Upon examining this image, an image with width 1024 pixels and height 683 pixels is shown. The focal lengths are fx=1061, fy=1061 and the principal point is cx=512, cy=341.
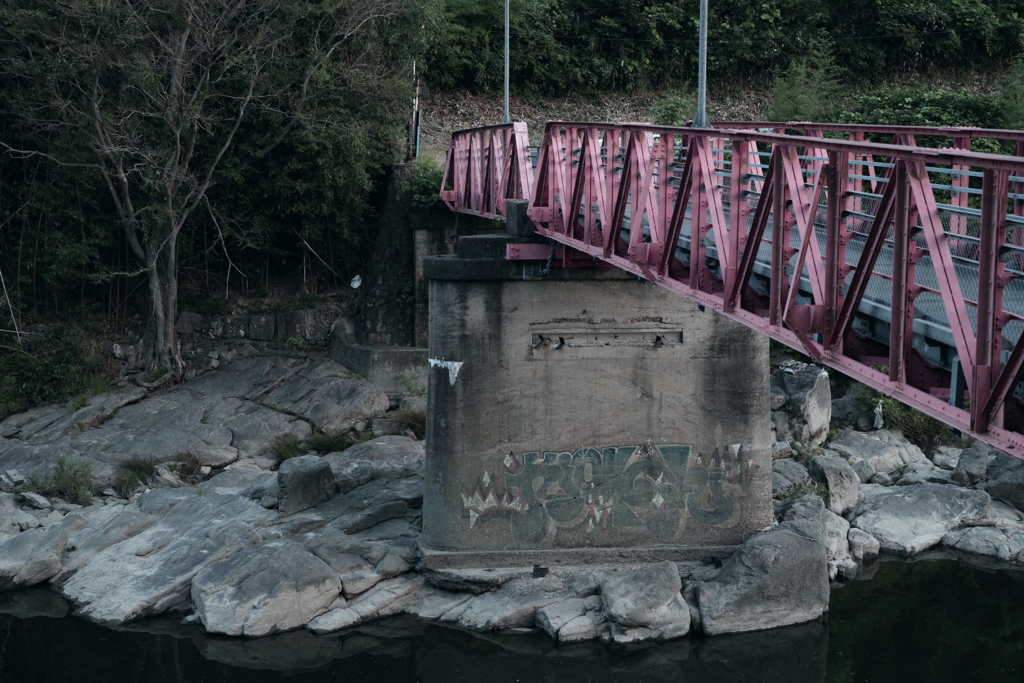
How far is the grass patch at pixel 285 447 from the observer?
23.7 meters

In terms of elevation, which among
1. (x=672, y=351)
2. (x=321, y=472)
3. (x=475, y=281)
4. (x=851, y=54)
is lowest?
(x=321, y=472)

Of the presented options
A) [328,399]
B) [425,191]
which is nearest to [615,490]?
[328,399]

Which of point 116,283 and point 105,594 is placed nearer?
point 105,594

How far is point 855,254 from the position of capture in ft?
34.5

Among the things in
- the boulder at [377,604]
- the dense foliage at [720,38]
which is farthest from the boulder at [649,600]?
the dense foliage at [720,38]

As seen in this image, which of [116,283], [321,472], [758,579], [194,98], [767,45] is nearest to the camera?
[758,579]

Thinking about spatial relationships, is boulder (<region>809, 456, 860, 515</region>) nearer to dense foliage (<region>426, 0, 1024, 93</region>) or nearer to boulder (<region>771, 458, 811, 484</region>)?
boulder (<region>771, 458, 811, 484</region>)

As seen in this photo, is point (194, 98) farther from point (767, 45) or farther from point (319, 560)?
point (767, 45)

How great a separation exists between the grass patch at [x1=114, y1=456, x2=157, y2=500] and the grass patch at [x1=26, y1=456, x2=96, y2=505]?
56cm

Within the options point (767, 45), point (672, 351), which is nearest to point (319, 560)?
point (672, 351)

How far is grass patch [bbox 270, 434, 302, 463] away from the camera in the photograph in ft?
77.7

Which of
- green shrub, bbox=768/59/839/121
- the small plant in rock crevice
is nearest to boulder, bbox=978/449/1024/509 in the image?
the small plant in rock crevice

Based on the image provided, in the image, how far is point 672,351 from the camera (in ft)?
59.7

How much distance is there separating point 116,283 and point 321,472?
37.7ft
